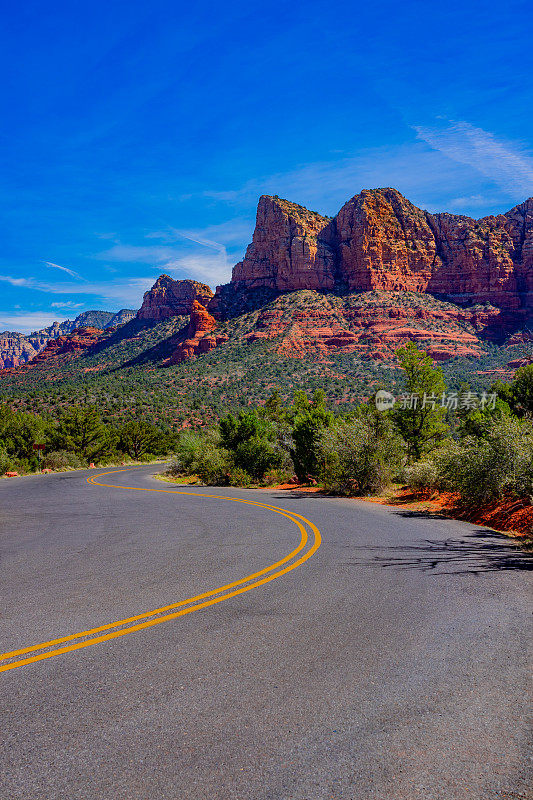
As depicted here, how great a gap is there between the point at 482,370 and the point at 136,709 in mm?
79753

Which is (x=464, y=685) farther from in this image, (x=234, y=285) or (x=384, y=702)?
(x=234, y=285)

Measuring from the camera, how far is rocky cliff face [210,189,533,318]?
102m

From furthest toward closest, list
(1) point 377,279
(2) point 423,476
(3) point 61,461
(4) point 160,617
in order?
(1) point 377,279 → (3) point 61,461 → (2) point 423,476 → (4) point 160,617

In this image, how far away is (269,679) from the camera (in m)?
3.25

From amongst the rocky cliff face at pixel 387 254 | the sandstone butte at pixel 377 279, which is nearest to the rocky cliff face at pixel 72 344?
the sandstone butte at pixel 377 279

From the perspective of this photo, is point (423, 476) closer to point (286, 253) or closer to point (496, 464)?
point (496, 464)

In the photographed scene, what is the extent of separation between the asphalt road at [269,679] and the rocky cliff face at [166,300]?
5075 inches

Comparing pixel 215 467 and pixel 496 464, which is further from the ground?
pixel 496 464

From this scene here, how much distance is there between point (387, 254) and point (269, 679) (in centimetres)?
11163

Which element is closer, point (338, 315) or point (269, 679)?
point (269, 679)

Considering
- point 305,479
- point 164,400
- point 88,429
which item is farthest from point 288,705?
point 164,400

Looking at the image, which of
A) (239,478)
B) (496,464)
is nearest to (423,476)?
(496,464)

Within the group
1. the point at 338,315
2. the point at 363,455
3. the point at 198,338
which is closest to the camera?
the point at 363,455

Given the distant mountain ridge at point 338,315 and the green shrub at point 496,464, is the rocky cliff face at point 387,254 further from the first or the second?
the green shrub at point 496,464
